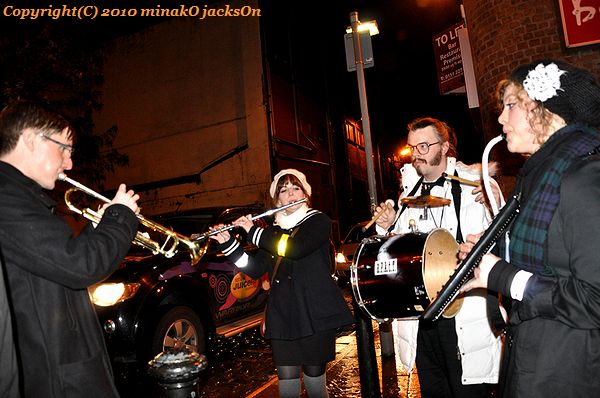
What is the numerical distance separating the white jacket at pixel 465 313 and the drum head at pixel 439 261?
17cm

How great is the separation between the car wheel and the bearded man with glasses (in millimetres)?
2797

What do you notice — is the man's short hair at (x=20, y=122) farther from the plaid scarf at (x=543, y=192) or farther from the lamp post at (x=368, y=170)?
the lamp post at (x=368, y=170)

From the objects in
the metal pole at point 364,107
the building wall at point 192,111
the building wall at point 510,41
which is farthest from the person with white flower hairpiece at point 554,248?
the building wall at point 192,111

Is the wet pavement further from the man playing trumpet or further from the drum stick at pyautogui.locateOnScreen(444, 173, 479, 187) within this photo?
the man playing trumpet

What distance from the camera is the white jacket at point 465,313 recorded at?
291cm

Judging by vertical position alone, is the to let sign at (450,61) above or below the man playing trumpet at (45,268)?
above

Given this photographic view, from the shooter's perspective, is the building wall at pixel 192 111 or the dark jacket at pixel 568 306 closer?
the dark jacket at pixel 568 306

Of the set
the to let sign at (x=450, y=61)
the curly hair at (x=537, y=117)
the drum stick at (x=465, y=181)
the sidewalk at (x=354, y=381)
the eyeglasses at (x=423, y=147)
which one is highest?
the to let sign at (x=450, y=61)

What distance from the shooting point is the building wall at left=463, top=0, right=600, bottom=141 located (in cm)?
665

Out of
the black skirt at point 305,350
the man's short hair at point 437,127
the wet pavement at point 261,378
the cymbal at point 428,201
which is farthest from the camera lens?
the wet pavement at point 261,378

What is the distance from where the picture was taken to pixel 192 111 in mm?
16406

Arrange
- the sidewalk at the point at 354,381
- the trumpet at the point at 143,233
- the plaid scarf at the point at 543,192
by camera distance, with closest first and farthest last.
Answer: the plaid scarf at the point at 543,192 → the trumpet at the point at 143,233 → the sidewalk at the point at 354,381

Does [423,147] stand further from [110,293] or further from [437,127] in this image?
[110,293]

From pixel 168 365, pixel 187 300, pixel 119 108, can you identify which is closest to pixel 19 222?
pixel 168 365
